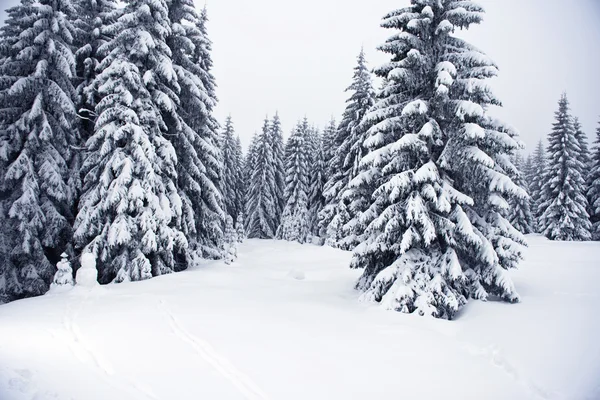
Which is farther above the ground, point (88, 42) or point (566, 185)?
point (88, 42)

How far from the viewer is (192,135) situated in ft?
59.3

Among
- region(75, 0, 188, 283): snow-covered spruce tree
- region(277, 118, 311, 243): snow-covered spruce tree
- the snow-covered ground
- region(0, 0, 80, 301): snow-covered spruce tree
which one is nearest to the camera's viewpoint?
the snow-covered ground

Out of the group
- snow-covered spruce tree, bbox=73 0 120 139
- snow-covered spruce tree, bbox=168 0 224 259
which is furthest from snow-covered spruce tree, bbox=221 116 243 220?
snow-covered spruce tree, bbox=73 0 120 139

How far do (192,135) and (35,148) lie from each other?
6.53 metres

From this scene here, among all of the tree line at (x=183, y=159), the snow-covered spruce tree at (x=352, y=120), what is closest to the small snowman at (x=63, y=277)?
the tree line at (x=183, y=159)

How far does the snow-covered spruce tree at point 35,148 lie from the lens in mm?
15227

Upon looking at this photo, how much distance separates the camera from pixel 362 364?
22.8 ft

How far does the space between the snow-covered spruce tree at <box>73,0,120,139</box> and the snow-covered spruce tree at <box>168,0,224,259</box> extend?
3.53 m

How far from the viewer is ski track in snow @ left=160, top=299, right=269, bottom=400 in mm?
5633

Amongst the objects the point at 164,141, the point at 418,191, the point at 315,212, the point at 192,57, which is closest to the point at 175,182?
the point at 164,141

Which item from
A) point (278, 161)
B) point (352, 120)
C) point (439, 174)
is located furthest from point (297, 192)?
point (439, 174)

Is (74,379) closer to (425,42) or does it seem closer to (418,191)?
(418,191)

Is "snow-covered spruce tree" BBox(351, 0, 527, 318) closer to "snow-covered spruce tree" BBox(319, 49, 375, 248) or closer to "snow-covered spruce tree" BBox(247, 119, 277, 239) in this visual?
"snow-covered spruce tree" BBox(319, 49, 375, 248)

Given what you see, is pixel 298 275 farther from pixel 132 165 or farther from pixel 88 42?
pixel 88 42
